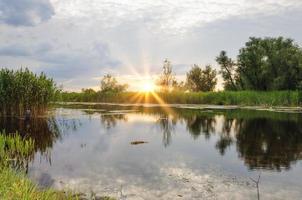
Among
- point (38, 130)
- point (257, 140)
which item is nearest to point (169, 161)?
point (257, 140)

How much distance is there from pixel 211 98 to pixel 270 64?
1049cm

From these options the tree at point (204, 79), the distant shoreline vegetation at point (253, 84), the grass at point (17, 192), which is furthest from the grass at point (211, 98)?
the grass at point (17, 192)

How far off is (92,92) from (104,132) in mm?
52980

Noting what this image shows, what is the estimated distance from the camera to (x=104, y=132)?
76.3 ft

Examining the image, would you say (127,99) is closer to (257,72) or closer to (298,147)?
(257,72)

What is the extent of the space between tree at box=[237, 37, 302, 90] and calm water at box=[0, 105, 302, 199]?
115 feet

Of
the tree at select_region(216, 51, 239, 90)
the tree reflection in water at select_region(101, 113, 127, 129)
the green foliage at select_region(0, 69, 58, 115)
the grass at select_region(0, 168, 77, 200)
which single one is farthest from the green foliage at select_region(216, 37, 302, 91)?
the grass at select_region(0, 168, 77, 200)

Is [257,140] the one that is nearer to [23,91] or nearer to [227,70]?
[23,91]

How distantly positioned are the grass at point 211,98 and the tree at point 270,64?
3515mm

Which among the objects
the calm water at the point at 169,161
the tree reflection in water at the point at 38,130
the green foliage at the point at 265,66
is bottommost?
the calm water at the point at 169,161

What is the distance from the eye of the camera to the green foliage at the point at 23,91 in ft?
93.8

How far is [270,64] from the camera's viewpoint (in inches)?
2450

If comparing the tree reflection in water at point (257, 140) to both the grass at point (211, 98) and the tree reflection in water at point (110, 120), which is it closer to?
the tree reflection in water at point (110, 120)

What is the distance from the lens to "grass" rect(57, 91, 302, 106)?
53188mm
